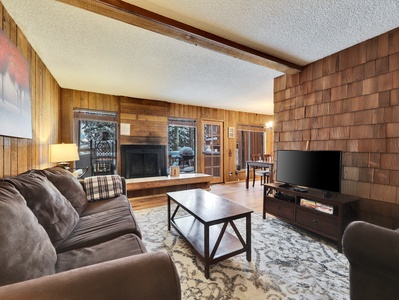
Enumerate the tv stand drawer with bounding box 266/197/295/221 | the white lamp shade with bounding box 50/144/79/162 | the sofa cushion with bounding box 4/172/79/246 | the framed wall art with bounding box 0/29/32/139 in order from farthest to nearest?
the white lamp shade with bounding box 50/144/79/162
the tv stand drawer with bounding box 266/197/295/221
the framed wall art with bounding box 0/29/32/139
the sofa cushion with bounding box 4/172/79/246

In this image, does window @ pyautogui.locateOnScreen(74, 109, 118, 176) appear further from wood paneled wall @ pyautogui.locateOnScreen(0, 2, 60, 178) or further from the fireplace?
wood paneled wall @ pyautogui.locateOnScreen(0, 2, 60, 178)

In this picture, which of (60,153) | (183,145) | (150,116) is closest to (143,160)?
(150,116)

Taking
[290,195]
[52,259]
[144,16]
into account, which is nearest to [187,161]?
[290,195]

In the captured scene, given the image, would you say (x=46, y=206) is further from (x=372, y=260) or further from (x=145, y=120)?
(x=145, y=120)

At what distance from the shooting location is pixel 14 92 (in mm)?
1734

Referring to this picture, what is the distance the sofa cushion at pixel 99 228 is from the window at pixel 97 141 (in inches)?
110

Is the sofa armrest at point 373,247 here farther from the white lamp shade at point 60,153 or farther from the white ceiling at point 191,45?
the white lamp shade at point 60,153

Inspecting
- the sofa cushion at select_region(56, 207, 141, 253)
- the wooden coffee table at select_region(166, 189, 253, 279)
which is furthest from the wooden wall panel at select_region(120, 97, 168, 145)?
the sofa cushion at select_region(56, 207, 141, 253)

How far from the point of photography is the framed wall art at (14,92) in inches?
61.1

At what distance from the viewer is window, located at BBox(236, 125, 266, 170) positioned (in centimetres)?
611

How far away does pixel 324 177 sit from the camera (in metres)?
2.21

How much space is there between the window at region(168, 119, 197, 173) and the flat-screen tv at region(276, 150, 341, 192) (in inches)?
120

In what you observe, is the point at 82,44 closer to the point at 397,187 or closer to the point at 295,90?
the point at 295,90

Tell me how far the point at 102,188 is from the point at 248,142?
4975mm
